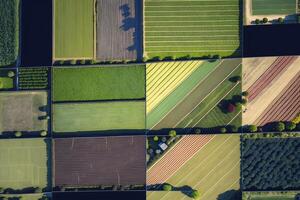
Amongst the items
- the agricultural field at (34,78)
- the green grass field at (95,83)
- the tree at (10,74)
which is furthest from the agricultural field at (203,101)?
the tree at (10,74)

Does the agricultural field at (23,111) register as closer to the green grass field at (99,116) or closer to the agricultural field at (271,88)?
the green grass field at (99,116)

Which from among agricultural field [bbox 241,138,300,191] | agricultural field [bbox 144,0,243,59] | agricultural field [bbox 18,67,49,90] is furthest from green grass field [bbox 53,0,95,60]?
agricultural field [bbox 241,138,300,191]

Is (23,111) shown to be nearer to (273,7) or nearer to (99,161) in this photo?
(99,161)

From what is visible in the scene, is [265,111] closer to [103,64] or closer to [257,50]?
[257,50]

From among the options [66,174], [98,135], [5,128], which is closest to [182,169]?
[98,135]

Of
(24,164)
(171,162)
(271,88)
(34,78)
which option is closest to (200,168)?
(171,162)

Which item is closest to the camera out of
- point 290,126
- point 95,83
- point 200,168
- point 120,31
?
point 290,126

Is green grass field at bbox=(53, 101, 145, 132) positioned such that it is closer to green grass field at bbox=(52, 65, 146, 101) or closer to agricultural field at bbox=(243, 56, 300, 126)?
green grass field at bbox=(52, 65, 146, 101)
